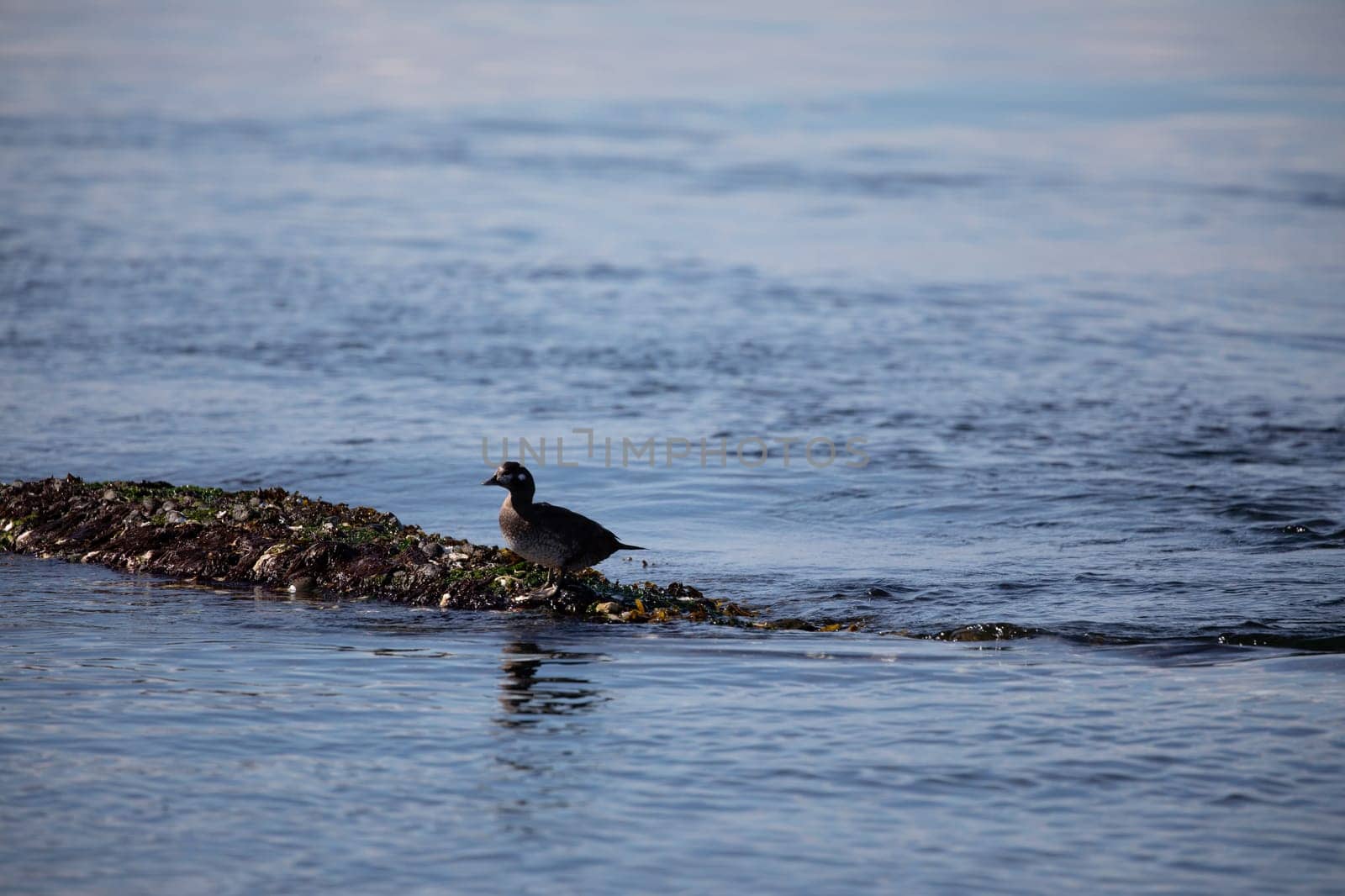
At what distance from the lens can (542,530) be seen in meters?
10.2

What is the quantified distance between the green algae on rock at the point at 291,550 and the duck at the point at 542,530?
442mm

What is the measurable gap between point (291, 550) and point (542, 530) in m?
2.75

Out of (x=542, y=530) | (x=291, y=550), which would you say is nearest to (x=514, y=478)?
(x=542, y=530)

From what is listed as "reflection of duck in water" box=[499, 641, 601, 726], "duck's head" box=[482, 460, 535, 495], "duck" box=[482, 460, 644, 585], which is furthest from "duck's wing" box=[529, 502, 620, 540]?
"reflection of duck in water" box=[499, 641, 601, 726]

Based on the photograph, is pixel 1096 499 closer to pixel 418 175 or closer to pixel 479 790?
pixel 479 790

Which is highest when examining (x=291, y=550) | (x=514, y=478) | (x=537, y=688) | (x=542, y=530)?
(x=514, y=478)

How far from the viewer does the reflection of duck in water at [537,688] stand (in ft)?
27.8

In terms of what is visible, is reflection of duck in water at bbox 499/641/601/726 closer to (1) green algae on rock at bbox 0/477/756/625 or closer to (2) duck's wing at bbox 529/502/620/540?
(2) duck's wing at bbox 529/502/620/540

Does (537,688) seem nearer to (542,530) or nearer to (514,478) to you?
(542,530)

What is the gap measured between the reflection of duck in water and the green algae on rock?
3.40ft

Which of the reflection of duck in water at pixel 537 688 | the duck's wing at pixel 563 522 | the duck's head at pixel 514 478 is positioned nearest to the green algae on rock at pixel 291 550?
the duck's wing at pixel 563 522

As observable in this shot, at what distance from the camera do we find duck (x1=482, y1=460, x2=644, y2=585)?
10.2m

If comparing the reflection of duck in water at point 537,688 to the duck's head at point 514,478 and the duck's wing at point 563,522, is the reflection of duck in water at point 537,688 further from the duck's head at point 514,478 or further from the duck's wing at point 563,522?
the duck's head at point 514,478

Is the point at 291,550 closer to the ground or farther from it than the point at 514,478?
closer to the ground
